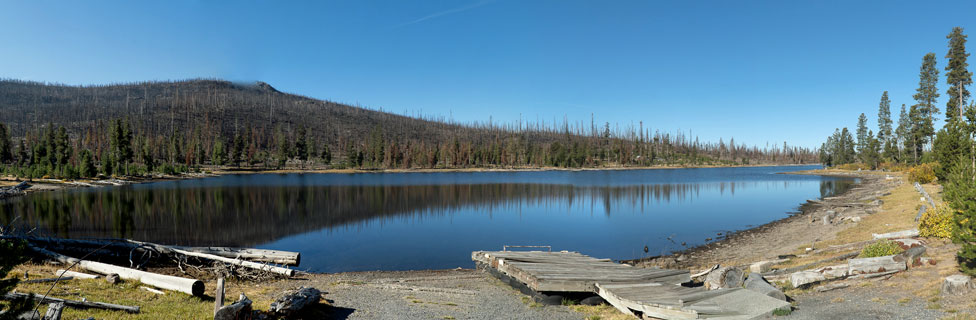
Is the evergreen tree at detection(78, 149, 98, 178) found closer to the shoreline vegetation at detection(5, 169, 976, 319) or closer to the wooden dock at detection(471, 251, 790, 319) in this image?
the shoreline vegetation at detection(5, 169, 976, 319)

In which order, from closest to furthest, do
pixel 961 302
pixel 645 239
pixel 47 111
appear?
pixel 961 302, pixel 645 239, pixel 47 111

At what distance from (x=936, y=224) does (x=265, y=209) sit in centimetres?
4422

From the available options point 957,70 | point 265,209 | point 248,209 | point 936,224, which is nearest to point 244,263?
point 936,224

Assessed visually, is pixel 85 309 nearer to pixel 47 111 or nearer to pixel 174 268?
pixel 174 268

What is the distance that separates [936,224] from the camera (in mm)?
16656

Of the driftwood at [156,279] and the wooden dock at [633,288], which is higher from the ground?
the driftwood at [156,279]

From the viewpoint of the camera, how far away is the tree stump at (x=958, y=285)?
9938 mm

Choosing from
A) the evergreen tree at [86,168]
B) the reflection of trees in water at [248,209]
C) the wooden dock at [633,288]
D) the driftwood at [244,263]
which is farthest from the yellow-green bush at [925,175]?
the evergreen tree at [86,168]

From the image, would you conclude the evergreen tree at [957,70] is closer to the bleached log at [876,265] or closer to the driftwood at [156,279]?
the bleached log at [876,265]

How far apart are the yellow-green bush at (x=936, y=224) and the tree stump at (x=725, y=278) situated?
9.23m

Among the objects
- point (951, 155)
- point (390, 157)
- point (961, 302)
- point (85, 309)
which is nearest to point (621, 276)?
point (961, 302)

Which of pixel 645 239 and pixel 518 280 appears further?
pixel 645 239

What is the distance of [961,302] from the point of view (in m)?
9.52

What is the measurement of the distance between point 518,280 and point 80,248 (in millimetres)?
17891
